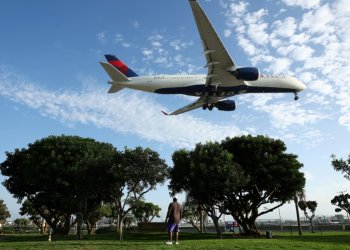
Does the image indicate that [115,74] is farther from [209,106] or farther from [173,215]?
[173,215]

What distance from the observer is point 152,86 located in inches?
1426

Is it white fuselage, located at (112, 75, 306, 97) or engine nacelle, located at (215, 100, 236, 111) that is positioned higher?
white fuselage, located at (112, 75, 306, 97)

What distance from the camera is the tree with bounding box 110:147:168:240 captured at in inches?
1490

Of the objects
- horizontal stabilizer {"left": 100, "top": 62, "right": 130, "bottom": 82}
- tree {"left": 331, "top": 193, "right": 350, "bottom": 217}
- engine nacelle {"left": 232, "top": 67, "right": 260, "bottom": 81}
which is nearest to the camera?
engine nacelle {"left": 232, "top": 67, "right": 260, "bottom": 81}

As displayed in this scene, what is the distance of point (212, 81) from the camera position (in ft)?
112

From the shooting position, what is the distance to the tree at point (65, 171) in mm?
40719

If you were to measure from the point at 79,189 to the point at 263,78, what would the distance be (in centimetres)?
2382

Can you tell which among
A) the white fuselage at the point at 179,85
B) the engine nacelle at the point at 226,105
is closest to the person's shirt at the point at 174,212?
the white fuselage at the point at 179,85

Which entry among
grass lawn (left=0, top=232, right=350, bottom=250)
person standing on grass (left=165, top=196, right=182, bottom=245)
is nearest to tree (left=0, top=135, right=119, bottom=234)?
grass lawn (left=0, top=232, right=350, bottom=250)

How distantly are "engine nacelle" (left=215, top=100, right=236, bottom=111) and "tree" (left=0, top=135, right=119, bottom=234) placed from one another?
12.1 meters

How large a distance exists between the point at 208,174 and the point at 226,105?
7828mm

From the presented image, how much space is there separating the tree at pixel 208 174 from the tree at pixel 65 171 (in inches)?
321

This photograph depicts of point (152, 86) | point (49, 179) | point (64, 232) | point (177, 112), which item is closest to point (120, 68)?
point (152, 86)

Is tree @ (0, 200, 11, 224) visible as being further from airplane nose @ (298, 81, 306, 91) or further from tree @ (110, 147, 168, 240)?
airplane nose @ (298, 81, 306, 91)
